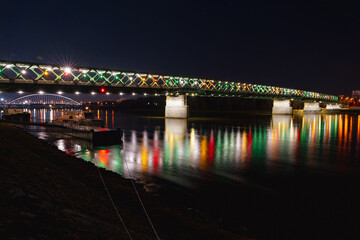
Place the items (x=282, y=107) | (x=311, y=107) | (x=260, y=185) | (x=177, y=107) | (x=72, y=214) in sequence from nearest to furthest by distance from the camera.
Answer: (x=72, y=214) → (x=260, y=185) → (x=177, y=107) → (x=282, y=107) → (x=311, y=107)

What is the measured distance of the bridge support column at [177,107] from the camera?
100m

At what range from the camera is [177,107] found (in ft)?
337

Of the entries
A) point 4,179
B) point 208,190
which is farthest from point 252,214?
point 4,179

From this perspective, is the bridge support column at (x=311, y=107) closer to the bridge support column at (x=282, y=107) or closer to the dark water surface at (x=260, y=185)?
the bridge support column at (x=282, y=107)

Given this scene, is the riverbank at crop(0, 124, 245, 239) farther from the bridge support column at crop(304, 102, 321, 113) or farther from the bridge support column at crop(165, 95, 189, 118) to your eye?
the bridge support column at crop(304, 102, 321, 113)

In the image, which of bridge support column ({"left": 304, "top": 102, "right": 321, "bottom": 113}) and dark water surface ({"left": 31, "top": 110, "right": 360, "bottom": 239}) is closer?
dark water surface ({"left": 31, "top": 110, "right": 360, "bottom": 239})

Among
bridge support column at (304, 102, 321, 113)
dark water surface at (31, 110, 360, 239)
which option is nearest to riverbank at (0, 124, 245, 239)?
dark water surface at (31, 110, 360, 239)

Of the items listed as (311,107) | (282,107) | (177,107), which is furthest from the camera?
(311,107)

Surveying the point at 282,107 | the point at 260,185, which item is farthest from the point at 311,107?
the point at 260,185

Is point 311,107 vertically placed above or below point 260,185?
above

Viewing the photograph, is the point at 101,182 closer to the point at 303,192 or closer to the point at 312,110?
the point at 303,192

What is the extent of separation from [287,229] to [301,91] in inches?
7939

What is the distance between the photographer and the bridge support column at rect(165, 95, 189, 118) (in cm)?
10019

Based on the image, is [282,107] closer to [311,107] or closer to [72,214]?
[311,107]
